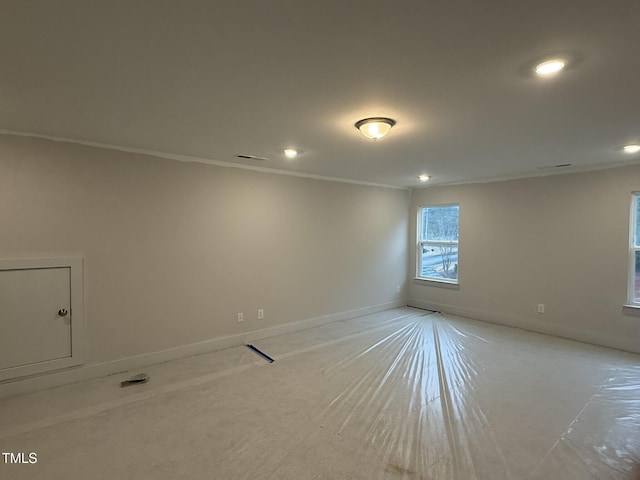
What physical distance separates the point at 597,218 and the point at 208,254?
16.4 ft

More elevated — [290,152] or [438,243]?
[290,152]

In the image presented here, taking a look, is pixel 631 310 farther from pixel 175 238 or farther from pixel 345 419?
pixel 175 238

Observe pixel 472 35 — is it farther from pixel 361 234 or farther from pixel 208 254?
pixel 361 234

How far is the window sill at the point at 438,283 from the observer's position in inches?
233

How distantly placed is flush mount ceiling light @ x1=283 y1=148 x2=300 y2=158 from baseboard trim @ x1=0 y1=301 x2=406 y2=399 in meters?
2.31

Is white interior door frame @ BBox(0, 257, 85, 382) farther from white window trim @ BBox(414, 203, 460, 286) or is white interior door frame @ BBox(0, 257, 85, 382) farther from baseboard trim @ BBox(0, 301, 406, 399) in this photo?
white window trim @ BBox(414, 203, 460, 286)

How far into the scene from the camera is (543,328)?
4.91 metres

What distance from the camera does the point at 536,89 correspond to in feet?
6.79

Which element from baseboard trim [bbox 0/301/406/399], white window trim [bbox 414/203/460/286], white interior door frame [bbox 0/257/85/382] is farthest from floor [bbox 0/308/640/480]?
white window trim [bbox 414/203/460/286]

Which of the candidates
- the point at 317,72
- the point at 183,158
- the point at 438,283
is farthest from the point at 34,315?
the point at 438,283

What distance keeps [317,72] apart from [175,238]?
2.74 m

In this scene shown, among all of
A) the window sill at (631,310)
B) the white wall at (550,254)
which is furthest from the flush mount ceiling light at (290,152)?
the window sill at (631,310)

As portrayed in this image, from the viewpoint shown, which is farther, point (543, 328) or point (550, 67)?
point (543, 328)

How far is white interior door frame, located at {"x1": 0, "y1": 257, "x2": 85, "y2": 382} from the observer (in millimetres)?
3049
